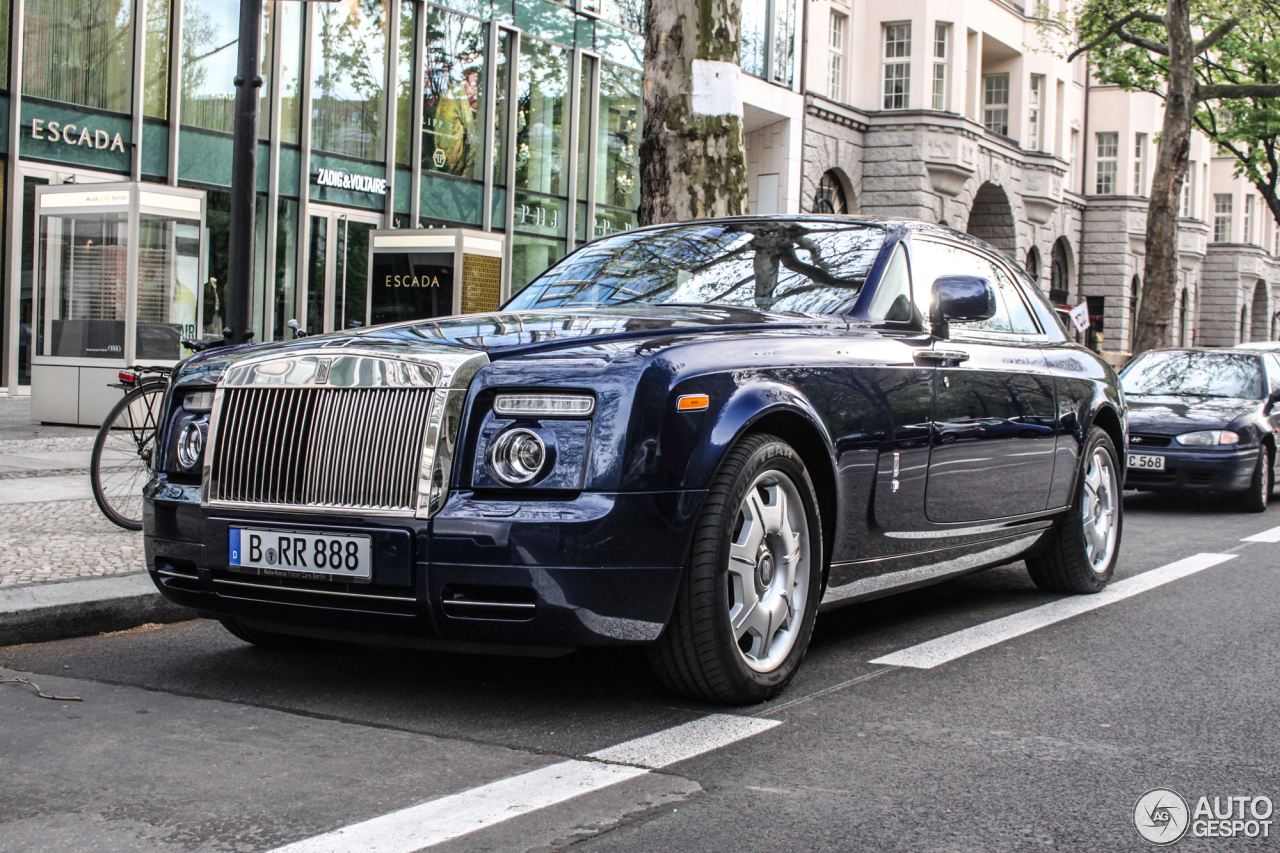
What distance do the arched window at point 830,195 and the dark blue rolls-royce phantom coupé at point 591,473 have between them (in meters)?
25.9

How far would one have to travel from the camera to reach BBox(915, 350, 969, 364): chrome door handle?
5.19 m

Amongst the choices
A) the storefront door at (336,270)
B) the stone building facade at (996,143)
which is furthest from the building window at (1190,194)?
the storefront door at (336,270)

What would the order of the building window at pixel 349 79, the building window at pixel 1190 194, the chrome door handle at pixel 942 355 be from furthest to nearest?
the building window at pixel 1190 194, the building window at pixel 349 79, the chrome door handle at pixel 942 355

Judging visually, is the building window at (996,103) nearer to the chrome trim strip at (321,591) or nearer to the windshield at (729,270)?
the windshield at (729,270)

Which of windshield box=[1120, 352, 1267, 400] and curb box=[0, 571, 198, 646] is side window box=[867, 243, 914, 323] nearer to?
curb box=[0, 571, 198, 646]

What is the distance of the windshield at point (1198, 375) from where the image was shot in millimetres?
12938

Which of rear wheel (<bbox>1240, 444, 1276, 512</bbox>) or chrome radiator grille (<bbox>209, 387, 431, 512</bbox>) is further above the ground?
chrome radiator grille (<bbox>209, 387, 431, 512</bbox>)

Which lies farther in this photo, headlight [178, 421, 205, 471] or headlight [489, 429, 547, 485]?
headlight [178, 421, 205, 471]

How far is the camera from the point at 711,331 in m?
4.27

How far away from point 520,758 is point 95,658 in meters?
2.05

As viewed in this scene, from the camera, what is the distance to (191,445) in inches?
172

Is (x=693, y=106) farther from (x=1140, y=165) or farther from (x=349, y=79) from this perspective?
(x=1140, y=165)

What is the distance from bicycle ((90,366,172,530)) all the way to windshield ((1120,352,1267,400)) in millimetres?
8821

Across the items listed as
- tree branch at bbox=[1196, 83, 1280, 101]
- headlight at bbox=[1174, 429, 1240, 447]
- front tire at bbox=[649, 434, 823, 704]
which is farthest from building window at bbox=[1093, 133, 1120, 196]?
front tire at bbox=[649, 434, 823, 704]
